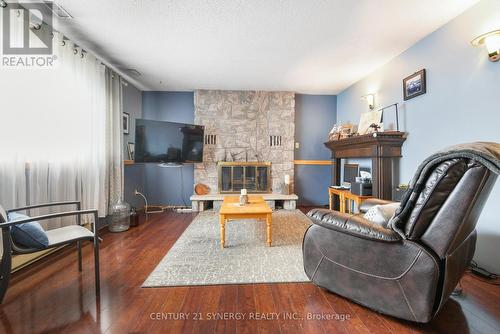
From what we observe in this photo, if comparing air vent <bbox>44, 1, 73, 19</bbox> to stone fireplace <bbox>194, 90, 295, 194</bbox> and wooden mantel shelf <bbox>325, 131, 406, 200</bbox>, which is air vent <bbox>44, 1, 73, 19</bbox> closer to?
stone fireplace <bbox>194, 90, 295, 194</bbox>

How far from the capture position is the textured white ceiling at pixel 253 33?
1892mm

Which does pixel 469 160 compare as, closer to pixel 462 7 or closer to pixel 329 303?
pixel 329 303

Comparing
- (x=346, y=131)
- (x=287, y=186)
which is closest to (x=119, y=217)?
(x=287, y=186)

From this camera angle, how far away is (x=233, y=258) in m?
2.07

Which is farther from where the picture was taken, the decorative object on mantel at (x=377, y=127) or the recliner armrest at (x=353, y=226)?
the decorative object on mantel at (x=377, y=127)

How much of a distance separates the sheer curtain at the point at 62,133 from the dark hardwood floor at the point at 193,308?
2.69 ft

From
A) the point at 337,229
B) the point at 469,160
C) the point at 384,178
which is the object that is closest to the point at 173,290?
the point at 337,229

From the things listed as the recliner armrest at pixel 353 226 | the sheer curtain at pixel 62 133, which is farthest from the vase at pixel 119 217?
the recliner armrest at pixel 353 226

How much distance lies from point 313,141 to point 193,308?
3879 millimetres

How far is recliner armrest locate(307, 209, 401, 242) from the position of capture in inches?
47.4

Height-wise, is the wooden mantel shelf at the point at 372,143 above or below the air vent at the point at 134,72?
below

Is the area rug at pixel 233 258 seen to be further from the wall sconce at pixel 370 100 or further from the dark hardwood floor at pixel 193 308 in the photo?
the wall sconce at pixel 370 100
